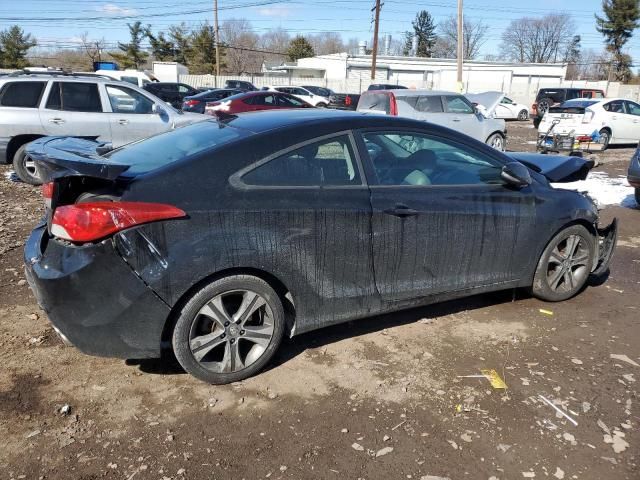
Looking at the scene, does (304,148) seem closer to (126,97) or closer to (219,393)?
(219,393)

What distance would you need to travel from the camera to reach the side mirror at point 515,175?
3805 millimetres

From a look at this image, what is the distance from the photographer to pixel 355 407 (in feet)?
9.89

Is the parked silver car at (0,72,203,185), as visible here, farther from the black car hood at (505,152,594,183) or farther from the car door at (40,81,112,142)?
the black car hood at (505,152,594,183)

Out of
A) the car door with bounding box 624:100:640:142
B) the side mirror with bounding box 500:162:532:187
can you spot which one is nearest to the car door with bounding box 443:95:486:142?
the car door with bounding box 624:100:640:142

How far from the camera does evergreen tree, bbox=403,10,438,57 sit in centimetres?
8819

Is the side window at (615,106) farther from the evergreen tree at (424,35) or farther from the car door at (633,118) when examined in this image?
the evergreen tree at (424,35)

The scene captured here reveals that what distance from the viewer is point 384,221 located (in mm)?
3396

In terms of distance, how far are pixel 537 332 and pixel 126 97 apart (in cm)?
783

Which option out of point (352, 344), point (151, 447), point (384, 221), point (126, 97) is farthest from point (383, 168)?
point (126, 97)

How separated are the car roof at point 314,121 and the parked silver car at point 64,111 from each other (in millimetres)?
5664

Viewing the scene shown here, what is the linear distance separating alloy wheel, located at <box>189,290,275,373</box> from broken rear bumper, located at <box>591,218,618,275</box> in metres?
3.12

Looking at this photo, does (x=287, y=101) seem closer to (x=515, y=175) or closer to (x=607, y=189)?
(x=607, y=189)

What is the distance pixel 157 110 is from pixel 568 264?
743cm

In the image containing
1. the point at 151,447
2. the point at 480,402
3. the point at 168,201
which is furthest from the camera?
the point at 480,402
